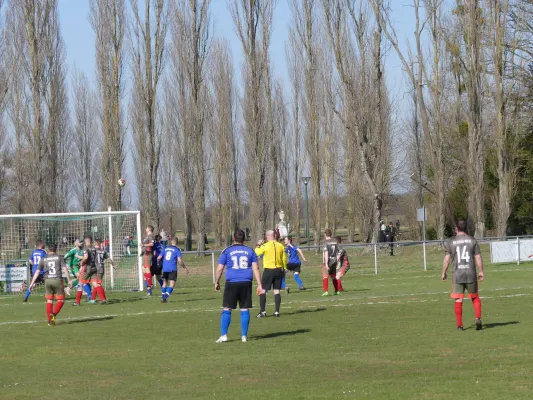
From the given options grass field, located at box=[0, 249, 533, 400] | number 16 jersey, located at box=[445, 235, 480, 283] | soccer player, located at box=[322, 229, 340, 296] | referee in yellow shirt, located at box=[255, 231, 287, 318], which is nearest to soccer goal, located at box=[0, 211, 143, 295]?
grass field, located at box=[0, 249, 533, 400]

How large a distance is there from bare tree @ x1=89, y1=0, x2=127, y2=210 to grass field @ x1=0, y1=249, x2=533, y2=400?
28026mm

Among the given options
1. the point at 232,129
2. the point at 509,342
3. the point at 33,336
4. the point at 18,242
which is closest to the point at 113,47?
the point at 232,129

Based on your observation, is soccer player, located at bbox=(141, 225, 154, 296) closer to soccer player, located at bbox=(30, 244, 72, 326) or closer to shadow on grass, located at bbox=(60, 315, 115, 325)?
shadow on grass, located at bbox=(60, 315, 115, 325)

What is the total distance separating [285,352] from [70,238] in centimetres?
2031

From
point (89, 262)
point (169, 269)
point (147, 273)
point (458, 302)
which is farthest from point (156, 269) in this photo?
point (458, 302)

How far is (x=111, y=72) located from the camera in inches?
2021

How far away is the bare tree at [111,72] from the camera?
166ft

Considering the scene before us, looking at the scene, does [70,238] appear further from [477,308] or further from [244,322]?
[477,308]

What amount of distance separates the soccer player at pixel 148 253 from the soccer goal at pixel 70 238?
2.36 metres

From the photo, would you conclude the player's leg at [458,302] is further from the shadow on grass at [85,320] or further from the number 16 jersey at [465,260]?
the shadow on grass at [85,320]

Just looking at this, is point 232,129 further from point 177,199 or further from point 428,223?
point 428,223

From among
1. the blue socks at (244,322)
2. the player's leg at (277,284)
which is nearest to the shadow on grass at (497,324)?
the blue socks at (244,322)

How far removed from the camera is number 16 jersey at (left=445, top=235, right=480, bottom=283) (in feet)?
53.3

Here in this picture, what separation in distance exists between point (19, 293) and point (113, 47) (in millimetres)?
22411
